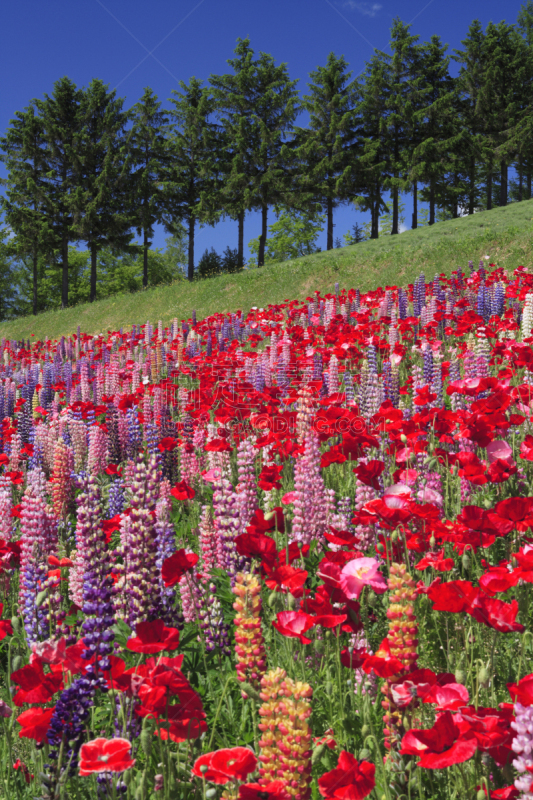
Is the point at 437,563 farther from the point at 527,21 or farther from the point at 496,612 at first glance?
the point at 527,21

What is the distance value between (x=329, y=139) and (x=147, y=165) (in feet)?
42.5

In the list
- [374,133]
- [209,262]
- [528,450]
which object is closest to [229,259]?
[209,262]

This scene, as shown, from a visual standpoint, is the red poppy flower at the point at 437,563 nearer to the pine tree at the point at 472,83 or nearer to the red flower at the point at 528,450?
the red flower at the point at 528,450

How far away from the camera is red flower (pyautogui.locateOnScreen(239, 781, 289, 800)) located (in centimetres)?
102

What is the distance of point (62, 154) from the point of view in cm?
3850

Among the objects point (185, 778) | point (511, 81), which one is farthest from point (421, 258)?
point (511, 81)

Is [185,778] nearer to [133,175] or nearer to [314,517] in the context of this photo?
[314,517]

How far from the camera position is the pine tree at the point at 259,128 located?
113 ft

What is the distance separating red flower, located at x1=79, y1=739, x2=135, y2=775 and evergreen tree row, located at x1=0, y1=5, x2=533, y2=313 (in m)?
34.0

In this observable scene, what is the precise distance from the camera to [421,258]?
1742 cm

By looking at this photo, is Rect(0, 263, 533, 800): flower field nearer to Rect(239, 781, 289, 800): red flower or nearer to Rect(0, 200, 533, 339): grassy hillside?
Rect(239, 781, 289, 800): red flower

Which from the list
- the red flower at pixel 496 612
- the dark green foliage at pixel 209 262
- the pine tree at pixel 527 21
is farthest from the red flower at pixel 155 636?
the pine tree at pixel 527 21

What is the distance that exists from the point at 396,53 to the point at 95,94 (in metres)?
23.0

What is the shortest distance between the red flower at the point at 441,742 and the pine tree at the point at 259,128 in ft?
112
